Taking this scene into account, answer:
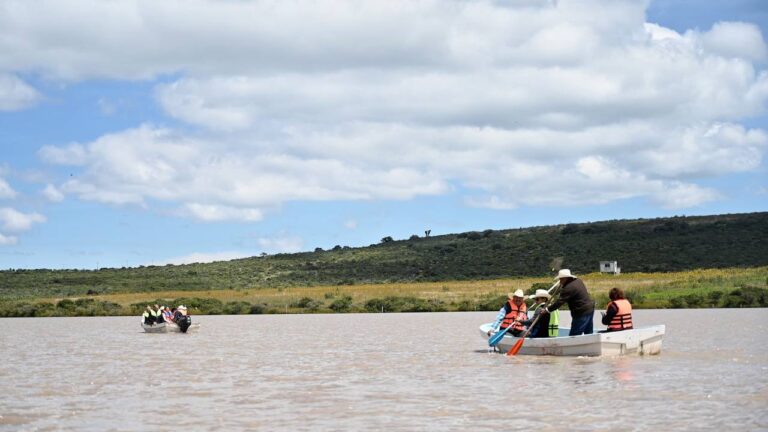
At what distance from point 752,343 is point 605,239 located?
96880 mm

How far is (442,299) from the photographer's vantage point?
78.8 meters

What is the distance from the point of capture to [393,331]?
4709 centimetres

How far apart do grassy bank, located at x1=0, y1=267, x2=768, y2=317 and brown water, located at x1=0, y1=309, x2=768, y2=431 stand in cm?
2924

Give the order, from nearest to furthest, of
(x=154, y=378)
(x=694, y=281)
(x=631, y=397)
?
(x=631, y=397) < (x=154, y=378) < (x=694, y=281)

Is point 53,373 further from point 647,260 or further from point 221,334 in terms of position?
point 647,260

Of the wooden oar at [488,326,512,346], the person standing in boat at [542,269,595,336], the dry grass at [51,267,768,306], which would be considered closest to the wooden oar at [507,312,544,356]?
the wooden oar at [488,326,512,346]

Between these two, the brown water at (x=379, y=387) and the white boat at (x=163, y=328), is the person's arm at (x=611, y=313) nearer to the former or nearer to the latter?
the brown water at (x=379, y=387)

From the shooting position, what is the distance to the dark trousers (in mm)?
29236

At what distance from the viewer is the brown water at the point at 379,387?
17562mm

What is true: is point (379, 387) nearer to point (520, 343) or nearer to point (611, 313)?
point (520, 343)

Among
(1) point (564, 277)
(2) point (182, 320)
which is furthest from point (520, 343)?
(2) point (182, 320)

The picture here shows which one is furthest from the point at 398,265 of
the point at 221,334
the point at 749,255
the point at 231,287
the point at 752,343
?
the point at 752,343

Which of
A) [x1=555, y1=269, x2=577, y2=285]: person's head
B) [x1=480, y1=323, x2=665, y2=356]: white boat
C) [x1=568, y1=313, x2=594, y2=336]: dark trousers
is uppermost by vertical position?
[x1=555, y1=269, x2=577, y2=285]: person's head

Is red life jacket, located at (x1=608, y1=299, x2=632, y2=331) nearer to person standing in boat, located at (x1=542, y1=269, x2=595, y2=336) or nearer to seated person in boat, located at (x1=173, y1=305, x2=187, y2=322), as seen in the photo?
person standing in boat, located at (x1=542, y1=269, x2=595, y2=336)
